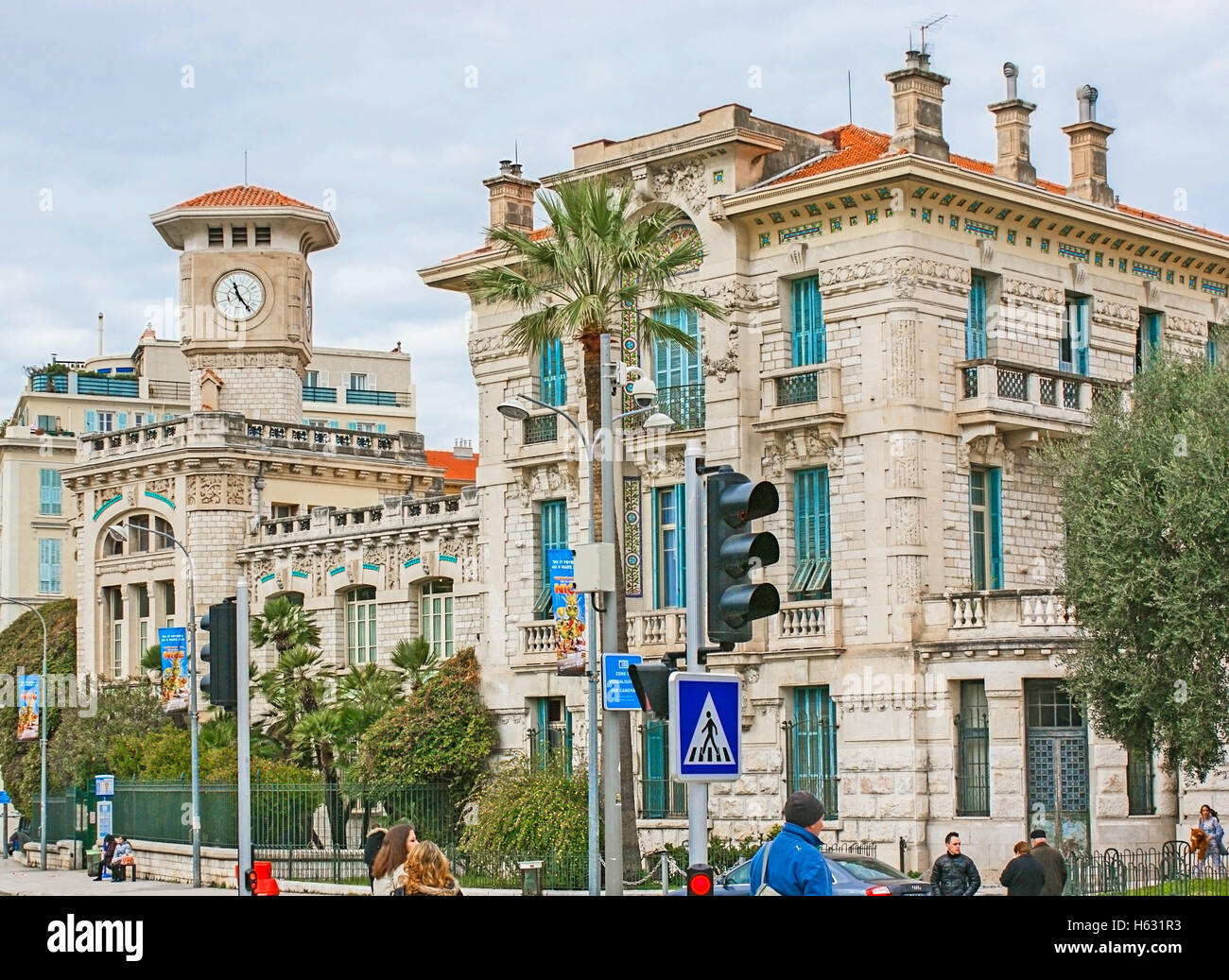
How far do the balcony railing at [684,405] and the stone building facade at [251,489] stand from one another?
32.9 feet

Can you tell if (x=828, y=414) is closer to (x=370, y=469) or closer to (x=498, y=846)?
(x=498, y=846)

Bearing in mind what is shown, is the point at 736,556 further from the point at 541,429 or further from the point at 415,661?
the point at 415,661

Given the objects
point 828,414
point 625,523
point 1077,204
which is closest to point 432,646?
point 625,523

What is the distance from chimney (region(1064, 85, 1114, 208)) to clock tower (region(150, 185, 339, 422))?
106 feet

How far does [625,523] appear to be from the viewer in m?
39.1

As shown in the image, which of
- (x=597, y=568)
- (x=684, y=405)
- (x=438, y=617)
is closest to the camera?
(x=597, y=568)

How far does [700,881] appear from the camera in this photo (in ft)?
39.2

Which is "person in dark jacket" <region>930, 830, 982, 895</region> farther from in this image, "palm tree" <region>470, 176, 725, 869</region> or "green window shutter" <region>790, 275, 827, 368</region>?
"green window shutter" <region>790, 275, 827, 368</region>

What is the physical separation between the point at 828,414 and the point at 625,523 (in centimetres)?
517

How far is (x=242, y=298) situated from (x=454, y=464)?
19.4 metres

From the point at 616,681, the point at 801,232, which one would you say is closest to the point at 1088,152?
the point at 801,232

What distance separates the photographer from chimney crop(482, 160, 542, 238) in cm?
4550

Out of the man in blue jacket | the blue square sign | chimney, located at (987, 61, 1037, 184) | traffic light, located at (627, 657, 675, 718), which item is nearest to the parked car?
the blue square sign

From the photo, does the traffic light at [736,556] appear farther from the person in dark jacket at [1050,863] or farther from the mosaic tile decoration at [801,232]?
the mosaic tile decoration at [801,232]
